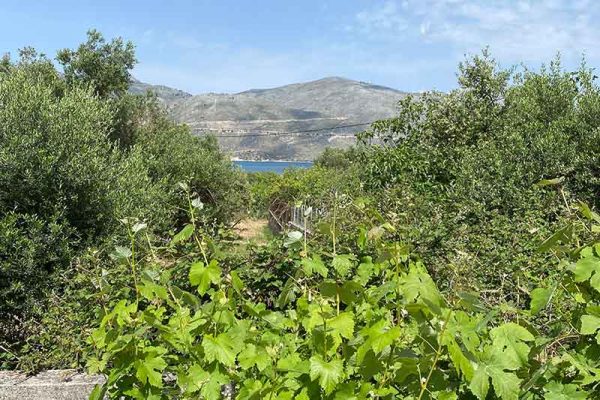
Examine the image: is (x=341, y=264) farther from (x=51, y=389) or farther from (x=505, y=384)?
(x=51, y=389)

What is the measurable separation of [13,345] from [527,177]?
37.0 feet

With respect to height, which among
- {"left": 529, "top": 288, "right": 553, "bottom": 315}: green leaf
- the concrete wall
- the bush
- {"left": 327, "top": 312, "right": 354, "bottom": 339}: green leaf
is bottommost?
the concrete wall

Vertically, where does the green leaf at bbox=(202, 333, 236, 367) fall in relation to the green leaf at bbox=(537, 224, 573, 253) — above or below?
below

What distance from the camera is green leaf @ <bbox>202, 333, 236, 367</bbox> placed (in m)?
2.00

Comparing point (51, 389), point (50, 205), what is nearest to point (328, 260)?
point (51, 389)

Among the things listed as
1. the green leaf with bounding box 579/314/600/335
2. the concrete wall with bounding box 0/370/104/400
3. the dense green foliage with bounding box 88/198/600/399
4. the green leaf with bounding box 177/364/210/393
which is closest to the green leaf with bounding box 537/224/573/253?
the dense green foliage with bounding box 88/198/600/399

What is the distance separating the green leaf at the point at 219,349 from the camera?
6.56ft

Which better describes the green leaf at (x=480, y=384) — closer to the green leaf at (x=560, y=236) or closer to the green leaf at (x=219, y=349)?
the green leaf at (x=560, y=236)

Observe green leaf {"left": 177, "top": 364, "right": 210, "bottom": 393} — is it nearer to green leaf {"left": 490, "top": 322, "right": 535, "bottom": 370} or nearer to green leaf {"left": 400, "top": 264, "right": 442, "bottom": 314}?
green leaf {"left": 400, "top": 264, "right": 442, "bottom": 314}

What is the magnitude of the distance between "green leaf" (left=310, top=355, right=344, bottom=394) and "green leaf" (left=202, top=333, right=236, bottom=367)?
1.11 ft

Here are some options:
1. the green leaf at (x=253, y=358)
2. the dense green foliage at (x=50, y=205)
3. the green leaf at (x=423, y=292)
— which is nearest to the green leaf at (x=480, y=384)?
the green leaf at (x=423, y=292)

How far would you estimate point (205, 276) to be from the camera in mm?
2154

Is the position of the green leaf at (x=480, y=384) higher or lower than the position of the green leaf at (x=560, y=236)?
lower

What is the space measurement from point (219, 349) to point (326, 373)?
443 millimetres
